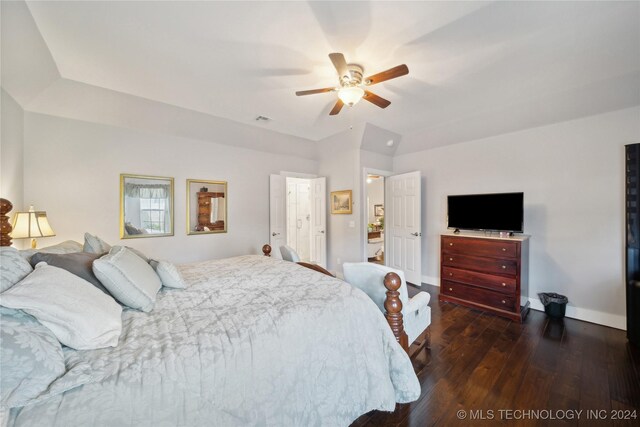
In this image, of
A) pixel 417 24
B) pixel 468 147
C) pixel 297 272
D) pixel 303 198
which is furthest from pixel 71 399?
pixel 303 198

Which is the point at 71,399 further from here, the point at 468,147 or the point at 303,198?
the point at 303,198

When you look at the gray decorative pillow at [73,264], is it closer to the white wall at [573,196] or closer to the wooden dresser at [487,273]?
the wooden dresser at [487,273]

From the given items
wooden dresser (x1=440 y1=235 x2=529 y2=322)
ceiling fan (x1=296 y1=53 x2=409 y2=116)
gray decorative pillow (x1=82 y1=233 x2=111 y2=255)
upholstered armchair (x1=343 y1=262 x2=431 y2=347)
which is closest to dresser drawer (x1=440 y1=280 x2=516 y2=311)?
wooden dresser (x1=440 y1=235 x2=529 y2=322)

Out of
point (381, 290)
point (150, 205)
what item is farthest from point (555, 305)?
point (150, 205)

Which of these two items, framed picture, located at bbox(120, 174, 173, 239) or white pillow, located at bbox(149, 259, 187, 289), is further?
framed picture, located at bbox(120, 174, 173, 239)

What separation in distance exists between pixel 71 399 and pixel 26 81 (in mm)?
3067

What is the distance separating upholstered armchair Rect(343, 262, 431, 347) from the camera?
1.89 m

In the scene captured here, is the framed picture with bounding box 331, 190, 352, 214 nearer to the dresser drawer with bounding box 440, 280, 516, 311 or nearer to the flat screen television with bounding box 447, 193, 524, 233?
the flat screen television with bounding box 447, 193, 524, 233

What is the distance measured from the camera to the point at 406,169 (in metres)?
4.77

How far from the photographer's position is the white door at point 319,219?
16.4ft

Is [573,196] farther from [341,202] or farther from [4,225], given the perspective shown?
[4,225]

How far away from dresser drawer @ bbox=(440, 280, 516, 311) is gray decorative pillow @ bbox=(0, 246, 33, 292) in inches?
164

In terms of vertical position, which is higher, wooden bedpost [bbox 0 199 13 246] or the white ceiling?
the white ceiling

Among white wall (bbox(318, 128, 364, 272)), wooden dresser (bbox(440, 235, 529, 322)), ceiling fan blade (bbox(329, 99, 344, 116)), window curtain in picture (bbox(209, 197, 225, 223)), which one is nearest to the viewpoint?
ceiling fan blade (bbox(329, 99, 344, 116))
